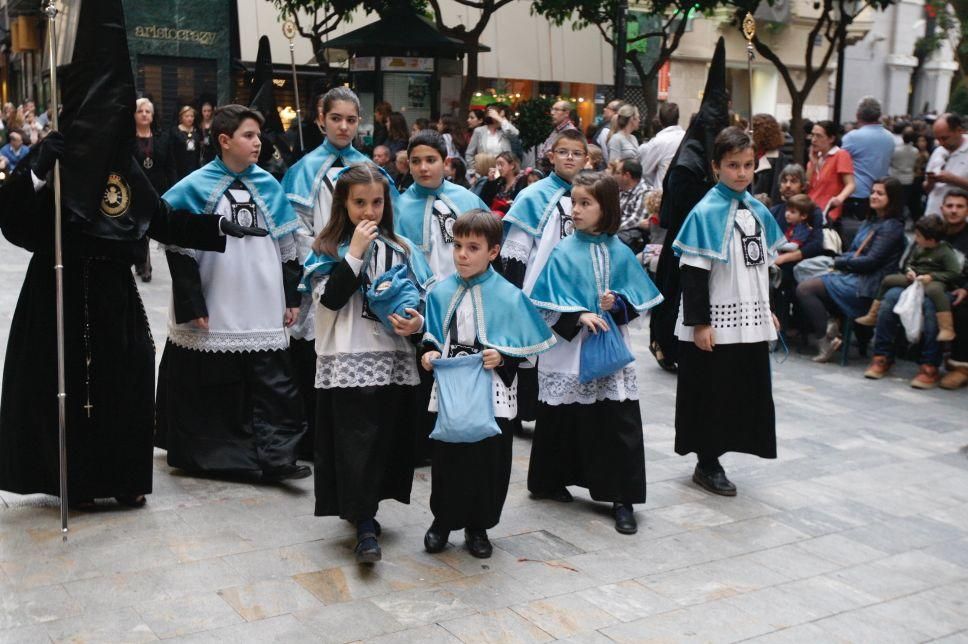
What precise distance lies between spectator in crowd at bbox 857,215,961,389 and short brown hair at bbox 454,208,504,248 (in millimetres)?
5567

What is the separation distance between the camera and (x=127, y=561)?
208 inches

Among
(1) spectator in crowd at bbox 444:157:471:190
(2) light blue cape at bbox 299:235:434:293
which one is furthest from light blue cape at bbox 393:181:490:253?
(1) spectator in crowd at bbox 444:157:471:190

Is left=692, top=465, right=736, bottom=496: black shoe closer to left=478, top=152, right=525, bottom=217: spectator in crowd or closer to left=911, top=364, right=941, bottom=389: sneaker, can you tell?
left=911, top=364, right=941, bottom=389: sneaker

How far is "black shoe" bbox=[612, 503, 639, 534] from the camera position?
5.92 metres

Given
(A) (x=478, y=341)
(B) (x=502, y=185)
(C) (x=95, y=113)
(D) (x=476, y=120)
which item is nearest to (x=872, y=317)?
(B) (x=502, y=185)

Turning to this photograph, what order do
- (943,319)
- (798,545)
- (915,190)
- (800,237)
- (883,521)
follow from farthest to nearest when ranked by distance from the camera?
(915,190)
(800,237)
(943,319)
(883,521)
(798,545)

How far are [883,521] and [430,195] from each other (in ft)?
10.3

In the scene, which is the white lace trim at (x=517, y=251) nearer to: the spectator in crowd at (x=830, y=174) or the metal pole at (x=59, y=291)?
the metal pole at (x=59, y=291)

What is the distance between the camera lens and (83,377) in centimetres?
582

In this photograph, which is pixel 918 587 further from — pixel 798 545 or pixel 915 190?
pixel 915 190

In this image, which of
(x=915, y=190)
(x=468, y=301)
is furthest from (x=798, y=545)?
(x=915, y=190)

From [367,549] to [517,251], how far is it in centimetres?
278

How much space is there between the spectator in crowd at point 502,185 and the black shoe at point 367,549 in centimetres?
597

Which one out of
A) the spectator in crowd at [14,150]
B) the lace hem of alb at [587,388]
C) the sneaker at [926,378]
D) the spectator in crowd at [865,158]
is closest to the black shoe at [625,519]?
the lace hem of alb at [587,388]
